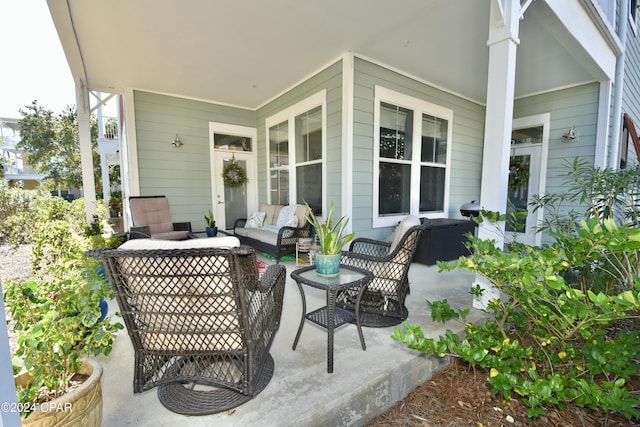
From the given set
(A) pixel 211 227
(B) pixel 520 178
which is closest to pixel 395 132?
(B) pixel 520 178

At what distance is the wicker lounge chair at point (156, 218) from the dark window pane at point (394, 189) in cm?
343

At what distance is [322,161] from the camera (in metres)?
4.67

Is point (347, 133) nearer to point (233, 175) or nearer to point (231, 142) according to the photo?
point (233, 175)

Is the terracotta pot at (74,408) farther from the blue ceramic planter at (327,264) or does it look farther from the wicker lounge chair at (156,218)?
the wicker lounge chair at (156,218)

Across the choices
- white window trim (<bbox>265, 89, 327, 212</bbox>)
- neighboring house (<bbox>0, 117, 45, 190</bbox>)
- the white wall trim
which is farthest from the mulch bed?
neighboring house (<bbox>0, 117, 45, 190</bbox>)

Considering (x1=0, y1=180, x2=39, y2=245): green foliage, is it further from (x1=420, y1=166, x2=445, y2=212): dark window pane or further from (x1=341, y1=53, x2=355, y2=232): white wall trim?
(x1=420, y1=166, x2=445, y2=212): dark window pane

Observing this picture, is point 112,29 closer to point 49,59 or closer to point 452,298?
point 49,59

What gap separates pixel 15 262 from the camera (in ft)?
15.1

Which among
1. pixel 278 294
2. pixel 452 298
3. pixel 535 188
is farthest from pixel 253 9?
pixel 535 188

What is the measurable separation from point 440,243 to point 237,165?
458cm

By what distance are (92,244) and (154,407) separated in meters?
2.79

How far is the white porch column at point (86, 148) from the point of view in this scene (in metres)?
4.95

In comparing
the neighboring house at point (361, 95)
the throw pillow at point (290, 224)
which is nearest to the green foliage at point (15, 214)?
the neighboring house at point (361, 95)

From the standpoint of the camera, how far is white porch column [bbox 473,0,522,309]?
2.49m
